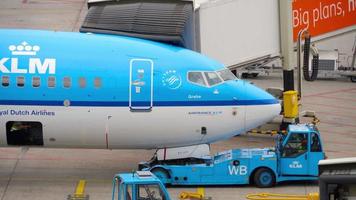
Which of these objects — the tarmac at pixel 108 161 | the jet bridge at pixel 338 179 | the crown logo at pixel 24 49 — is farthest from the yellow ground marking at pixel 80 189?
the jet bridge at pixel 338 179

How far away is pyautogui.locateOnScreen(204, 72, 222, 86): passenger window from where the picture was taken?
80.7 ft

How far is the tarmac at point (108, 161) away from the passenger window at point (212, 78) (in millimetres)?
2815

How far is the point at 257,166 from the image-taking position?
24.6 meters

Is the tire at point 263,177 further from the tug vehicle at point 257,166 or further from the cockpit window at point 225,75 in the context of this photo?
the cockpit window at point 225,75

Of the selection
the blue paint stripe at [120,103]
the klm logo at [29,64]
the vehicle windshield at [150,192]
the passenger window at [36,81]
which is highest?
the klm logo at [29,64]

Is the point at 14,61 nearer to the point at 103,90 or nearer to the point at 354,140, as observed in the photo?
the point at 103,90

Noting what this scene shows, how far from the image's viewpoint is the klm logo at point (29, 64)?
2389 cm

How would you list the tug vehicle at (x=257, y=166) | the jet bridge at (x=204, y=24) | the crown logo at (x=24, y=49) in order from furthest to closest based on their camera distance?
the jet bridge at (x=204, y=24) → the tug vehicle at (x=257, y=166) → the crown logo at (x=24, y=49)

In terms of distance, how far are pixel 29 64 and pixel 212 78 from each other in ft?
15.8

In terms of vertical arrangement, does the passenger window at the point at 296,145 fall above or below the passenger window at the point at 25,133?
below

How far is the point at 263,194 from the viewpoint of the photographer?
23.4 m

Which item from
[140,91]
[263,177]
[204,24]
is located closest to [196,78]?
[140,91]

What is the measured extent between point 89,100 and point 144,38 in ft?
8.15

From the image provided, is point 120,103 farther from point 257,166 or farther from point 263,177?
point 263,177
